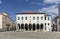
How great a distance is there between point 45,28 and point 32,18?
7860 mm

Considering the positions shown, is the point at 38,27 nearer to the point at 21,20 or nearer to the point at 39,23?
the point at 39,23

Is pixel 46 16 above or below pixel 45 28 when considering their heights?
above

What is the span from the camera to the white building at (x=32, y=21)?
262ft

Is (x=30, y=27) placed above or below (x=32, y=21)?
below

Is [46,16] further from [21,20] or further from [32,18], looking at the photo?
[21,20]

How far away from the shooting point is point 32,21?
8075 centimetres

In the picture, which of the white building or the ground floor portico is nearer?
the ground floor portico

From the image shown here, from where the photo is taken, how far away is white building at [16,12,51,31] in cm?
7997

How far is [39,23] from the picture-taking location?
80.5 metres

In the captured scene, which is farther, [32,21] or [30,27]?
[32,21]

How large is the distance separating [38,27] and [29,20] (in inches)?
217

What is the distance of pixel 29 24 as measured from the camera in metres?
81.1

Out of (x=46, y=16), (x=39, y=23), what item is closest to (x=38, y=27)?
(x=39, y=23)

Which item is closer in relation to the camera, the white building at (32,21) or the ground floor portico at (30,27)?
the ground floor portico at (30,27)
